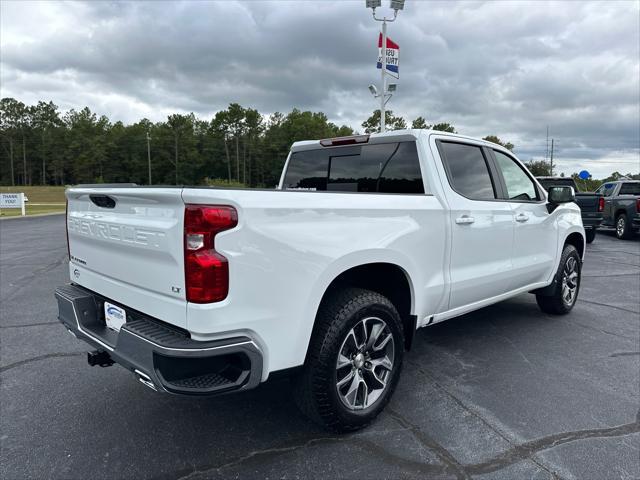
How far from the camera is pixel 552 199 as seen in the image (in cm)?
446

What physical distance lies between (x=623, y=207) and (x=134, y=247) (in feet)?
50.7

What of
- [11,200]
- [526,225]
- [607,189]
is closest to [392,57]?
[607,189]

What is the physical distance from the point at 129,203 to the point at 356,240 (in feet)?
4.14

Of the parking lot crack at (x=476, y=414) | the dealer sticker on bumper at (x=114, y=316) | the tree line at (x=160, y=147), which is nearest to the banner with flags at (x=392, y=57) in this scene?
the parking lot crack at (x=476, y=414)

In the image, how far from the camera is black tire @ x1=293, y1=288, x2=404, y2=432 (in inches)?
97.6

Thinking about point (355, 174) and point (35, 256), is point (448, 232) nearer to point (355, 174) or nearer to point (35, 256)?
point (355, 174)

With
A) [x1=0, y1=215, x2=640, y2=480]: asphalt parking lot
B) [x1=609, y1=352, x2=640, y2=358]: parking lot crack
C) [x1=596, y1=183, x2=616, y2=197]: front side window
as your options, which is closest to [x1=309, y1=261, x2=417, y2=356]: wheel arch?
[x1=0, y1=215, x2=640, y2=480]: asphalt parking lot

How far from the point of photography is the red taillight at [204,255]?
2021 millimetres

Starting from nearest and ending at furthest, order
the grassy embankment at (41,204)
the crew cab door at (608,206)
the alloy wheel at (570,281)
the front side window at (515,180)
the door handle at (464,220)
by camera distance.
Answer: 1. the door handle at (464,220)
2. the front side window at (515,180)
3. the alloy wheel at (570,281)
4. the crew cab door at (608,206)
5. the grassy embankment at (41,204)

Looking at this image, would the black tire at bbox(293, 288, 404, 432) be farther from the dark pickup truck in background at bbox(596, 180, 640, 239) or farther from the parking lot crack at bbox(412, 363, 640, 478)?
the dark pickup truck in background at bbox(596, 180, 640, 239)

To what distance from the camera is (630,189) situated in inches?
576

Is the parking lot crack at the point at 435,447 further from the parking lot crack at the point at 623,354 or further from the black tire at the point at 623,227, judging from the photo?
the black tire at the point at 623,227

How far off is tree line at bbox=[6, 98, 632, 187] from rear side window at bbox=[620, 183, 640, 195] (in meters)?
65.4

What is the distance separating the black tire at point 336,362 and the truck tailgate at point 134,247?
0.79m
